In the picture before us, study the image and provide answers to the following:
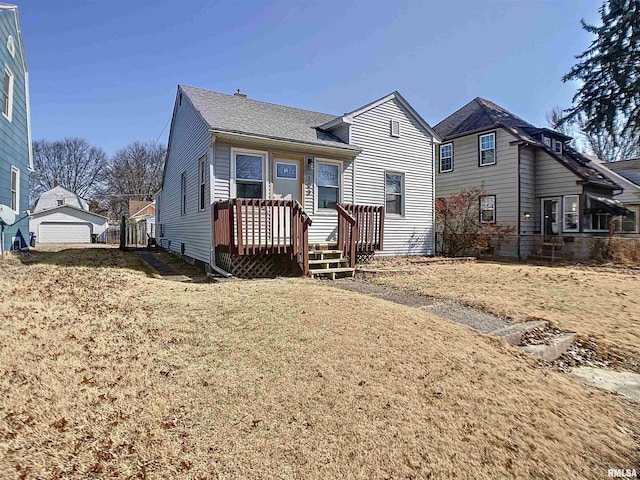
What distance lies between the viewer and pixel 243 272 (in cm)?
815

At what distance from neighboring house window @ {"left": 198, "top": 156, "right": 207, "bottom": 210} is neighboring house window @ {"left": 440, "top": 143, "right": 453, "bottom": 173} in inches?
495

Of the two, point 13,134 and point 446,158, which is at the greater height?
point 446,158

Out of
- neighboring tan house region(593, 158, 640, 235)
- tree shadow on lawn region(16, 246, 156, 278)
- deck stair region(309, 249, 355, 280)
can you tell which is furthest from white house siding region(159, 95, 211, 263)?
neighboring tan house region(593, 158, 640, 235)

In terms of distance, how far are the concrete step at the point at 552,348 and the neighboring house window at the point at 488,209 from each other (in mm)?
12515

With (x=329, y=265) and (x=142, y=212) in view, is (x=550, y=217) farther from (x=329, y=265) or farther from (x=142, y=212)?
(x=142, y=212)

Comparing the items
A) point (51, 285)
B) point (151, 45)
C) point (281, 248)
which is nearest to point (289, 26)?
point (151, 45)

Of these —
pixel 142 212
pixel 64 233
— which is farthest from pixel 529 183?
pixel 142 212

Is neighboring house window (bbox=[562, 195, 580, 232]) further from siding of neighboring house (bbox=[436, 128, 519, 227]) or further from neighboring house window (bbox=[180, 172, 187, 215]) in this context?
neighboring house window (bbox=[180, 172, 187, 215])

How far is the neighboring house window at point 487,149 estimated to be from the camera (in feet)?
51.6

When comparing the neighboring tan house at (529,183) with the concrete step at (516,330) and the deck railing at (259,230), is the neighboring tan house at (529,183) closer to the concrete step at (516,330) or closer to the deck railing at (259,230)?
the concrete step at (516,330)

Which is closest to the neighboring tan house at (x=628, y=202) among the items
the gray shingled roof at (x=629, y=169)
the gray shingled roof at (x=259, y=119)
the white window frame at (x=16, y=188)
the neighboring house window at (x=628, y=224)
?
the neighboring house window at (x=628, y=224)

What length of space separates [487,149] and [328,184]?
372 inches

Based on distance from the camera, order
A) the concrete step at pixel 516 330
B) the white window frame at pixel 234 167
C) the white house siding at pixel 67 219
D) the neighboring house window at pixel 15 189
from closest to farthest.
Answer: the concrete step at pixel 516 330 → the white window frame at pixel 234 167 → the neighboring house window at pixel 15 189 → the white house siding at pixel 67 219

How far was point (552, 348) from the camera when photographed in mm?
4262
